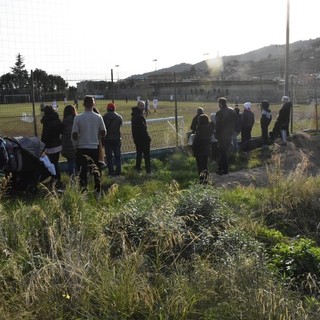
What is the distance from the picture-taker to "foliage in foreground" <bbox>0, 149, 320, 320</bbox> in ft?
11.7

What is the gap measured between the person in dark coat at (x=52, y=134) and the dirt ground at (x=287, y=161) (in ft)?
10.8

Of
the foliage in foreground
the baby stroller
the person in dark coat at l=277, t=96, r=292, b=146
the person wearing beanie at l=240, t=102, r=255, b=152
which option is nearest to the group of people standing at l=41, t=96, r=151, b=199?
the baby stroller

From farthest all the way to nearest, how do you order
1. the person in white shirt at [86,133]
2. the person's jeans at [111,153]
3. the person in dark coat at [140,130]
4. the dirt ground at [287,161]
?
the person in dark coat at [140,130], the person's jeans at [111,153], the dirt ground at [287,161], the person in white shirt at [86,133]

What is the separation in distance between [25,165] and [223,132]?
15.9 feet

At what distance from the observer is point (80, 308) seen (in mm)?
3557

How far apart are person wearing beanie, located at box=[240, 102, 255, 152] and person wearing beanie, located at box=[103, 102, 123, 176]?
526 centimetres

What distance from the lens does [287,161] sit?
Result: 1338 centimetres

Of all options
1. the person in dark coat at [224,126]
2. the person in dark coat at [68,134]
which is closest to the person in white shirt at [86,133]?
the person in dark coat at [68,134]

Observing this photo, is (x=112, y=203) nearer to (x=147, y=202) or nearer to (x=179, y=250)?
(x=147, y=202)

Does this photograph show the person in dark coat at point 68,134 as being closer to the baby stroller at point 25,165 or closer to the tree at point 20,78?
the baby stroller at point 25,165

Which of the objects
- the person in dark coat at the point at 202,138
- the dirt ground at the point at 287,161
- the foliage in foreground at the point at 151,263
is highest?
the person in dark coat at the point at 202,138

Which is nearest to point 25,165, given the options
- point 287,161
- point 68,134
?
point 68,134

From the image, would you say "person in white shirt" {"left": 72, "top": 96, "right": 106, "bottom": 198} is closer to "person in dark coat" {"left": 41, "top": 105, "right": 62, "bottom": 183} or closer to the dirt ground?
"person in dark coat" {"left": 41, "top": 105, "right": 62, "bottom": 183}

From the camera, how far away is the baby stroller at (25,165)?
8062 mm
